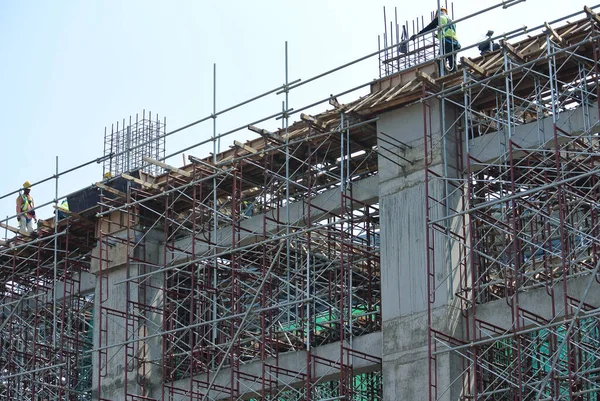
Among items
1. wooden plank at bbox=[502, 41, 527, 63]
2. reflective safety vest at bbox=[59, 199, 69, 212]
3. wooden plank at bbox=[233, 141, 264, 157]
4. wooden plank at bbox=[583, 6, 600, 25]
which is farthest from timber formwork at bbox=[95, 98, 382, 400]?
wooden plank at bbox=[583, 6, 600, 25]

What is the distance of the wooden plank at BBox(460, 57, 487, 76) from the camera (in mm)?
28453

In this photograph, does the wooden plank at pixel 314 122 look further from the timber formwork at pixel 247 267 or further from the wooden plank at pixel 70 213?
the wooden plank at pixel 70 213

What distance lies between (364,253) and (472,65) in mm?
5249

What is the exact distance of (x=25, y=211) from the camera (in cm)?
4006

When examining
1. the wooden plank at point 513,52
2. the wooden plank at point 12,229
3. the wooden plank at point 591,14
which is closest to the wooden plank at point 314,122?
the wooden plank at point 513,52

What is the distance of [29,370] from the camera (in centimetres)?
3816

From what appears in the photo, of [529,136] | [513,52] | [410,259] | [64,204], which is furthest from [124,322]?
[513,52]

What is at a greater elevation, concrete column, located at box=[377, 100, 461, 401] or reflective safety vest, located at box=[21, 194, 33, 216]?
reflective safety vest, located at box=[21, 194, 33, 216]

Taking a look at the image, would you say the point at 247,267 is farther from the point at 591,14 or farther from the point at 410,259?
the point at 591,14

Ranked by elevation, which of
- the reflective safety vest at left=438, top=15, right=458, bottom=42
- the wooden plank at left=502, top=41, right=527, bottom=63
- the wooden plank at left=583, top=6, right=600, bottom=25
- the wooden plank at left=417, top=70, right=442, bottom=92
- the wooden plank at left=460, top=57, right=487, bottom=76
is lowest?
the wooden plank at left=417, top=70, right=442, bottom=92

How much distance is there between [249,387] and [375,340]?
3.98 m

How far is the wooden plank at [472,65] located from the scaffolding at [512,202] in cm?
3

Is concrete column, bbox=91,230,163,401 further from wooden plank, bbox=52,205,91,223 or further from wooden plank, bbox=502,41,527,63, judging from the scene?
wooden plank, bbox=502,41,527,63

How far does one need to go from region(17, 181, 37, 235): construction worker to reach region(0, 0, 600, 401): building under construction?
24.9 inches
